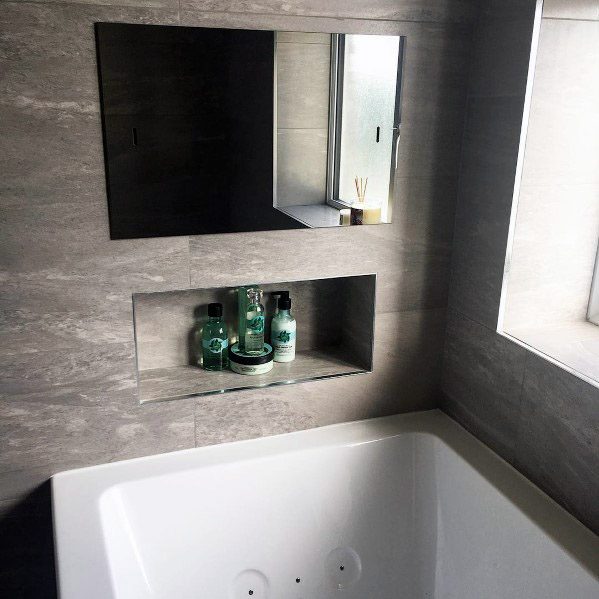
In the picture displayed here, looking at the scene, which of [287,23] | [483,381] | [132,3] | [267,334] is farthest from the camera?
[267,334]

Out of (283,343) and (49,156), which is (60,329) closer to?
(49,156)

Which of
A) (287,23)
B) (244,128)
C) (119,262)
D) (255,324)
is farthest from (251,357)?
(287,23)

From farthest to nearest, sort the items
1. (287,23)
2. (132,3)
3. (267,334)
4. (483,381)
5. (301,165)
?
1. (267,334)
2. (483,381)
3. (301,165)
4. (287,23)
5. (132,3)

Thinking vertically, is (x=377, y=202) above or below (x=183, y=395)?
above

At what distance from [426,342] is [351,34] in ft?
2.51

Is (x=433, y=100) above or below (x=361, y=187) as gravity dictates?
above

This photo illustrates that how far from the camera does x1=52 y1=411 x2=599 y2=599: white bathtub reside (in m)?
1.35

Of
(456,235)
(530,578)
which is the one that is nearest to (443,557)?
(530,578)

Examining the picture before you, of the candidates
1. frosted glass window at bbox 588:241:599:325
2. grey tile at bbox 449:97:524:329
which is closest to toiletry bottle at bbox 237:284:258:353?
grey tile at bbox 449:97:524:329

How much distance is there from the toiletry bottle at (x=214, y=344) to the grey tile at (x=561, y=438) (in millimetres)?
708

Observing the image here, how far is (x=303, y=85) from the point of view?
145cm

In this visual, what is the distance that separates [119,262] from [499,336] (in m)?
0.85

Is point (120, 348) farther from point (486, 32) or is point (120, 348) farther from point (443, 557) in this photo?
point (486, 32)

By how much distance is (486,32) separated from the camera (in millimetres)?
1478
